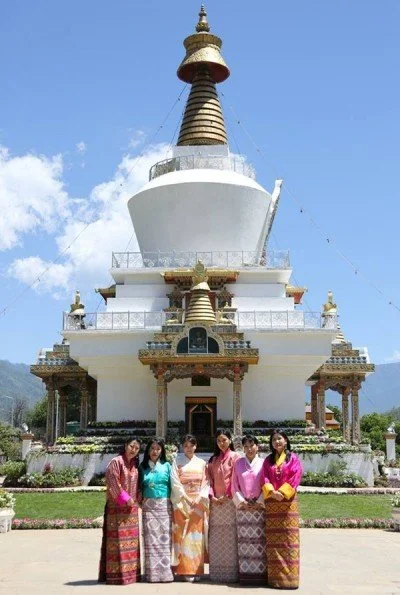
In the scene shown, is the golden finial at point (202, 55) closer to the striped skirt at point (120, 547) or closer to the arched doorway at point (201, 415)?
the arched doorway at point (201, 415)

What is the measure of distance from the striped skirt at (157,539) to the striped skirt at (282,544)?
1255 millimetres

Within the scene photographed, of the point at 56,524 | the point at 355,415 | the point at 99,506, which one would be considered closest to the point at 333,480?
the point at 99,506

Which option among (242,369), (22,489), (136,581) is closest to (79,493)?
(22,489)

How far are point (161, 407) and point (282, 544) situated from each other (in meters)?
17.2

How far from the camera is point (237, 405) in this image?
26000 millimetres

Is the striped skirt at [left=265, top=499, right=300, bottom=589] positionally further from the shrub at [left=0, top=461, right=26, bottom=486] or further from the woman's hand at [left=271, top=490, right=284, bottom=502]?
the shrub at [left=0, top=461, right=26, bottom=486]

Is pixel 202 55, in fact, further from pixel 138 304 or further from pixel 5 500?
pixel 5 500

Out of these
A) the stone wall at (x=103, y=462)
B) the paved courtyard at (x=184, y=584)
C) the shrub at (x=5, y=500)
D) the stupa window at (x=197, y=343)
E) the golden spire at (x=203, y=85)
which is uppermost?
the golden spire at (x=203, y=85)

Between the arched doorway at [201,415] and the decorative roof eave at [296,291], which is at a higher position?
the decorative roof eave at [296,291]

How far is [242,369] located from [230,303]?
4123 mm

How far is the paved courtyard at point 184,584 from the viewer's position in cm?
890

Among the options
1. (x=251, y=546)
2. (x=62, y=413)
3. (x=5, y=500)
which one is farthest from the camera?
(x=62, y=413)

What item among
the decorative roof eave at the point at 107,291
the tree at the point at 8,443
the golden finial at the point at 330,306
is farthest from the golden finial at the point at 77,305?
the tree at the point at 8,443

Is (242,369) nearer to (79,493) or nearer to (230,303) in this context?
(230,303)
